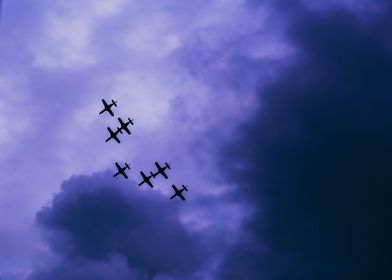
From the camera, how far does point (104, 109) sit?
199750mm
